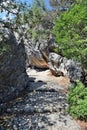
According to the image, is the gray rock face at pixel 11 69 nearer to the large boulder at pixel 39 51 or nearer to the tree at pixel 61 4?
the large boulder at pixel 39 51

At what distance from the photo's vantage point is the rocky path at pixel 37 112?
749 inches

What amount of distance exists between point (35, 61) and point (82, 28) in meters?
21.3

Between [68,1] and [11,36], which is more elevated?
[68,1]

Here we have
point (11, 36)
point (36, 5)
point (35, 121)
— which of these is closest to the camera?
point (35, 121)

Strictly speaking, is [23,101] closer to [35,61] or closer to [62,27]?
[62,27]

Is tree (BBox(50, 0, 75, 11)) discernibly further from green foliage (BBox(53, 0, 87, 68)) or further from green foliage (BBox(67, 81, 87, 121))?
green foliage (BBox(67, 81, 87, 121))

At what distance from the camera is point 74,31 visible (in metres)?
23.0

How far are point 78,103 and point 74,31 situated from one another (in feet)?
20.5

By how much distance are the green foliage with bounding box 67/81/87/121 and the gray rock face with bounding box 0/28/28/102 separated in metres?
5.87

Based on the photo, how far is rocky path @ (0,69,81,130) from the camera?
749 inches

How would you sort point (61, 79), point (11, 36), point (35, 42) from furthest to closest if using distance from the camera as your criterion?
point (35, 42)
point (61, 79)
point (11, 36)

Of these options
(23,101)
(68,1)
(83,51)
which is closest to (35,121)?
(23,101)

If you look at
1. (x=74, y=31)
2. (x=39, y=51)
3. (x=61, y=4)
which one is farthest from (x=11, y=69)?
(x=61, y=4)

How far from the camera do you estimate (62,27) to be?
23.8 meters
